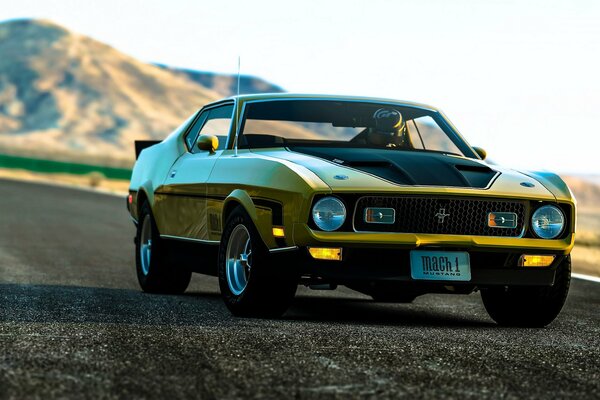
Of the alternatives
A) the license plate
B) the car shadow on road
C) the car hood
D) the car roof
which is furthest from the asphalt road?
the car roof

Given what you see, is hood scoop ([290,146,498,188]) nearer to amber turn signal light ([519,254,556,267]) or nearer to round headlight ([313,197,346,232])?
round headlight ([313,197,346,232])

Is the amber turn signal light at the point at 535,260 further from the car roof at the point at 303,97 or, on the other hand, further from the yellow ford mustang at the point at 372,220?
the car roof at the point at 303,97

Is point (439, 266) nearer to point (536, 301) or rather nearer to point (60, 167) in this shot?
point (536, 301)

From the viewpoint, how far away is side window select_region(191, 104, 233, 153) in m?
8.59

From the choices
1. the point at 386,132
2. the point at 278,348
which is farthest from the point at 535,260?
the point at 278,348

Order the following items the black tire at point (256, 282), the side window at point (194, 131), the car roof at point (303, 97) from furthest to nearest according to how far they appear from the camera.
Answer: the side window at point (194, 131) < the car roof at point (303, 97) < the black tire at point (256, 282)

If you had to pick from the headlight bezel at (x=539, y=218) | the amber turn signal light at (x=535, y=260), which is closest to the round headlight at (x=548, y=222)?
the headlight bezel at (x=539, y=218)

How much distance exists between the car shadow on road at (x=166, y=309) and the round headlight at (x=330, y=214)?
2.42ft

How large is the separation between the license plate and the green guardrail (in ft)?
109

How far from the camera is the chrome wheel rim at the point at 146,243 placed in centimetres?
968

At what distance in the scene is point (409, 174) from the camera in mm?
7062

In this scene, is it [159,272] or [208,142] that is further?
[159,272]

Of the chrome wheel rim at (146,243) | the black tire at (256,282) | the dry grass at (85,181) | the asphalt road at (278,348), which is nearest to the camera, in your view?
the asphalt road at (278,348)

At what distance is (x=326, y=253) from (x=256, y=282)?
528 millimetres
